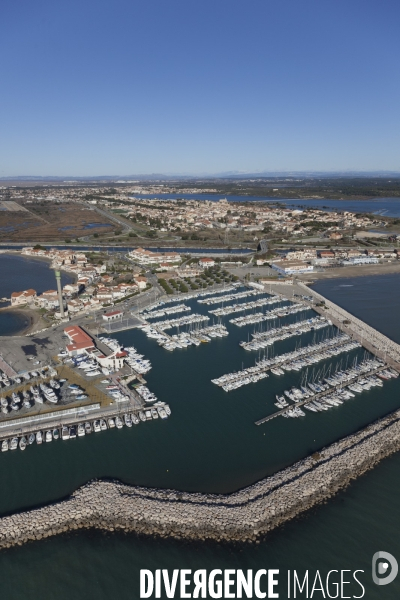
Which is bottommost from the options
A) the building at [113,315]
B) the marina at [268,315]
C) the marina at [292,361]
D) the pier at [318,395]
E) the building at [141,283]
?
the pier at [318,395]

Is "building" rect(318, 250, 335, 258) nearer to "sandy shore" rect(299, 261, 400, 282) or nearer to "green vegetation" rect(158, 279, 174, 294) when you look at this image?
"sandy shore" rect(299, 261, 400, 282)

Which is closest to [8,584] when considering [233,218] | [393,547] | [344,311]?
[393,547]

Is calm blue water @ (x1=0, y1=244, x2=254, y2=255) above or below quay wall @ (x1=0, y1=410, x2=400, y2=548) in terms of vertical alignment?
above

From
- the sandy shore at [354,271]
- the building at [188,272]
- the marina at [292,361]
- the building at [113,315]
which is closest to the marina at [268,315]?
the marina at [292,361]

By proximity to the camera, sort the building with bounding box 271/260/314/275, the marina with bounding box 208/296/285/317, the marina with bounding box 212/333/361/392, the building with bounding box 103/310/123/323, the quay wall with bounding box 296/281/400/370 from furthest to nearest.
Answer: the building with bounding box 271/260/314/275
the marina with bounding box 208/296/285/317
the building with bounding box 103/310/123/323
the quay wall with bounding box 296/281/400/370
the marina with bounding box 212/333/361/392

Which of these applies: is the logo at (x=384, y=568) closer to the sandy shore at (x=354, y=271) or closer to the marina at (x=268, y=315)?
the marina at (x=268, y=315)

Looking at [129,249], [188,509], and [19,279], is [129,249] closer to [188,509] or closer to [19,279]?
[19,279]

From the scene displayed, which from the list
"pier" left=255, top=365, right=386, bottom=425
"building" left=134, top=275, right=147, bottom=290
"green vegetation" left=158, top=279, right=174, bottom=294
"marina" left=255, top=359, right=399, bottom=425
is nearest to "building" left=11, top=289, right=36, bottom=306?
"building" left=134, top=275, right=147, bottom=290
